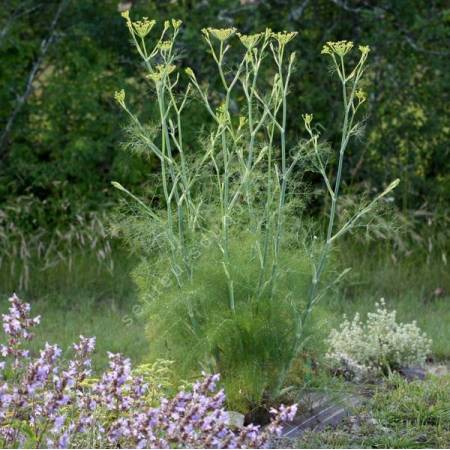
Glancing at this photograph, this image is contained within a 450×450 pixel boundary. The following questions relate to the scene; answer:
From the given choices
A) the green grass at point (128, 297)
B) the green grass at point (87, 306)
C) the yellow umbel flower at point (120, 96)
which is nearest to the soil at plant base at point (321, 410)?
the green grass at point (128, 297)

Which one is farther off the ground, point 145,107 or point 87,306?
point 145,107

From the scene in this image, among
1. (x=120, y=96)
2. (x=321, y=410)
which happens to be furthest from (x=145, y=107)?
(x=321, y=410)

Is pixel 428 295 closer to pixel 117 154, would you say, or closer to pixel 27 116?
pixel 117 154

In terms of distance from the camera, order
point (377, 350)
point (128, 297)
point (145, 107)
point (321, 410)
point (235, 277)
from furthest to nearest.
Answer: point (145, 107), point (128, 297), point (377, 350), point (321, 410), point (235, 277)

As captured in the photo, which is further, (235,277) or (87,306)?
(87,306)

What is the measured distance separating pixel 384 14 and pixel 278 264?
14.1 feet

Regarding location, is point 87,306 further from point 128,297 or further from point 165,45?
point 165,45

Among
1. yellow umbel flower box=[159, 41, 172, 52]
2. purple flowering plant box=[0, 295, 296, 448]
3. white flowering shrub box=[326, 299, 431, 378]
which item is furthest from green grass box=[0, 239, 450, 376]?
purple flowering plant box=[0, 295, 296, 448]

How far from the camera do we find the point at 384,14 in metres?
8.15

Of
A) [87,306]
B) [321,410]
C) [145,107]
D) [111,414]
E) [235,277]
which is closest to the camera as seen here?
[111,414]

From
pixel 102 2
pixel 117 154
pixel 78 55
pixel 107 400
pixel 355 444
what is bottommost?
pixel 355 444

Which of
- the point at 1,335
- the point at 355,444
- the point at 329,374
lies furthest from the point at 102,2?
the point at 355,444

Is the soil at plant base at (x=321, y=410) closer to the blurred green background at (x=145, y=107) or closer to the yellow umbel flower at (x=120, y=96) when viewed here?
the yellow umbel flower at (x=120, y=96)

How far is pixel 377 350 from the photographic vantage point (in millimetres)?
5129
